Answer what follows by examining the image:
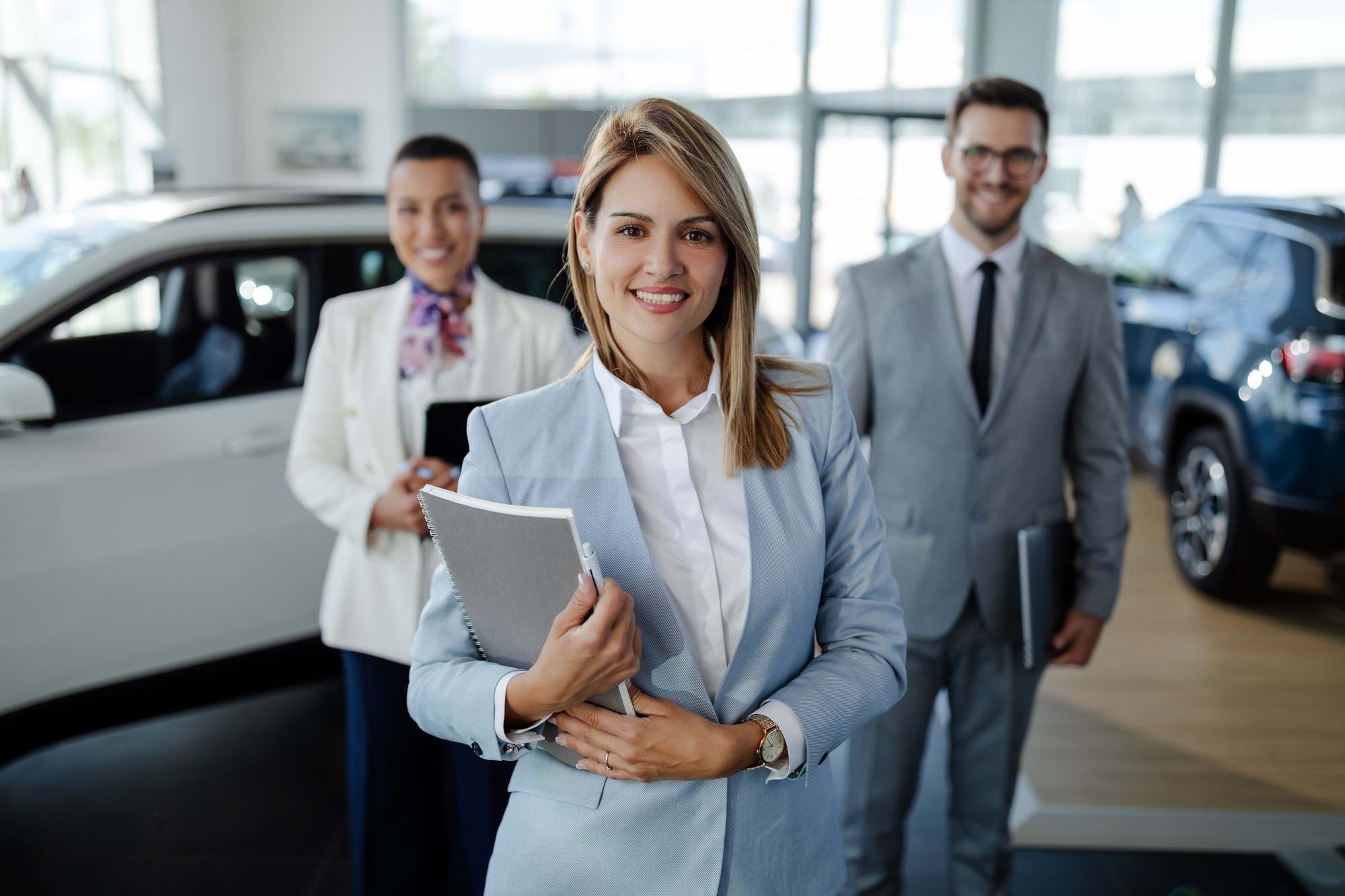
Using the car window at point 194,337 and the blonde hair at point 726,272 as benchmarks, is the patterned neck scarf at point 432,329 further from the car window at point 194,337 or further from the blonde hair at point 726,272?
the car window at point 194,337

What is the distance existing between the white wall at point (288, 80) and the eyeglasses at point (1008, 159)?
8.34m

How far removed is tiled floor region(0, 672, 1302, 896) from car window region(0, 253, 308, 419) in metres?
1.07

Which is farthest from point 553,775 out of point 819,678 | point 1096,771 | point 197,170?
point 197,170

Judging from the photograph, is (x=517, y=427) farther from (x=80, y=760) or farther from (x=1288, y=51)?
(x=1288, y=51)

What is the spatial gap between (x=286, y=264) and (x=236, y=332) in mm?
237

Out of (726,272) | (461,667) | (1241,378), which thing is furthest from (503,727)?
(1241,378)

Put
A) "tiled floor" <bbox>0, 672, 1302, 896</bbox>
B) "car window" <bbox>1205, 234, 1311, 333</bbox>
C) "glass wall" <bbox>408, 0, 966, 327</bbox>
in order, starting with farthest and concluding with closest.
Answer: "glass wall" <bbox>408, 0, 966, 327</bbox> < "car window" <bbox>1205, 234, 1311, 333</bbox> < "tiled floor" <bbox>0, 672, 1302, 896</bbox>

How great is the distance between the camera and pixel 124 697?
2.60m

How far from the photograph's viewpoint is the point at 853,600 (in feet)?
4.13

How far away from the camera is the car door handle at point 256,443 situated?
274 cm

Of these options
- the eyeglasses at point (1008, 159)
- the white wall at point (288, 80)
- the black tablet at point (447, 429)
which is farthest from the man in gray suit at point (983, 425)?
the white wall at point (288, 80)

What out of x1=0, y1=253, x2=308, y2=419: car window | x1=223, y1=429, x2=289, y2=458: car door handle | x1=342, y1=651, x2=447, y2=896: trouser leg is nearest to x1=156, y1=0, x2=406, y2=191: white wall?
x1=0, y1=253, x2=308, y2=419: car window

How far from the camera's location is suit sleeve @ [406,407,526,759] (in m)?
1.12

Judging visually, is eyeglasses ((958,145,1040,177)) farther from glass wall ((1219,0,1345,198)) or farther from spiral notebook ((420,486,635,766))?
glass wall ((1219,0,1345,198))
